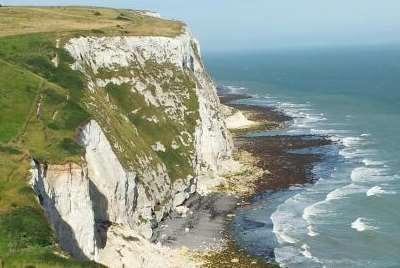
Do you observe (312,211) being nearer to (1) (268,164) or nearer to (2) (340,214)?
(2) (340,214)

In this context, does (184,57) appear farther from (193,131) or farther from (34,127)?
(34,127)

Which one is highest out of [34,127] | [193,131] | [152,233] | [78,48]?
[78,48]

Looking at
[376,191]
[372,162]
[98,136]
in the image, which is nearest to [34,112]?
[98,136]

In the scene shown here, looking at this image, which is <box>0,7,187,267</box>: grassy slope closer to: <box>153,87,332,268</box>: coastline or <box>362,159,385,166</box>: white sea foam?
<box>153,87,332,268</box>: coastline

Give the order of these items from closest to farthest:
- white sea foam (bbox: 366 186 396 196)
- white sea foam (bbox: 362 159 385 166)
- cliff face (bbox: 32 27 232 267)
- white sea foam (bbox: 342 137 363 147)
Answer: cliff face (bbox: 32 27 232 267), white sea foam (bbox: 366 186 396 196), white sea foam (bbox: 362 159 385 166), white sea foam (bbox: 342 137 363 147)

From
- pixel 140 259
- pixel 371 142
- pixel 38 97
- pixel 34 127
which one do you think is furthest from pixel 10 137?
pixel 371 142

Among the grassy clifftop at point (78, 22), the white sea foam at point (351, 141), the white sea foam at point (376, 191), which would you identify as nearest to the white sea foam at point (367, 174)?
the white sea foam at point (376, 191)

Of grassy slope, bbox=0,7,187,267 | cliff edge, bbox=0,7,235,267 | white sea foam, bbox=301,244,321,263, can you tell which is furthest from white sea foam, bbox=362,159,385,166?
white sea foam, bbox=301,244,321,263

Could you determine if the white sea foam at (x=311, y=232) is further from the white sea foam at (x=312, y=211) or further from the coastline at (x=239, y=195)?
the coastline at (x=239, y=195)
